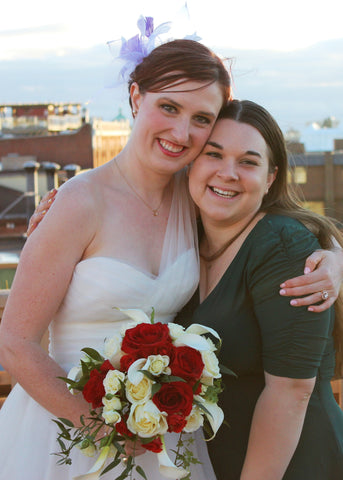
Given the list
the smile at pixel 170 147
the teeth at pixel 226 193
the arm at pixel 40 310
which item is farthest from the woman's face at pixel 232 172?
the arm at pixel 40 310

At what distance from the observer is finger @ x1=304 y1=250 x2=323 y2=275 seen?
217cm

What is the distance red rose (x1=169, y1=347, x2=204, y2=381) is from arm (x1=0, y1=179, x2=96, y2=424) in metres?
0.55

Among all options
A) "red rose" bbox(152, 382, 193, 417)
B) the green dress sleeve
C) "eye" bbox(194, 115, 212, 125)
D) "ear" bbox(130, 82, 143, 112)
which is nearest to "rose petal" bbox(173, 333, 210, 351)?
"red rose" bbox(152, 382, 193, 417)

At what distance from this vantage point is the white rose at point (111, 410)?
5.90 feet

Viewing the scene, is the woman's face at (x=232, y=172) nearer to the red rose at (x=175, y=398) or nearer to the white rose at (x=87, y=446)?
the red rose at (x=175, y=398)

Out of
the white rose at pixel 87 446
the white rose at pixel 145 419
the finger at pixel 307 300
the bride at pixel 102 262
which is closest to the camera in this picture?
the white rose at pixel 145 419

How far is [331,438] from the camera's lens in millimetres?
2330

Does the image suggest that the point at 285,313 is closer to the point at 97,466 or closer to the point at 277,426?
the point at 277,426

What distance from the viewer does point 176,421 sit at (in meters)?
1.79

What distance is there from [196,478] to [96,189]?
1238mm

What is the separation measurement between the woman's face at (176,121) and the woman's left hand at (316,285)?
27.1 inches

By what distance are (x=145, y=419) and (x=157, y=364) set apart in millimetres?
165

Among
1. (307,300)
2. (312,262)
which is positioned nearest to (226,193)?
(312,262)

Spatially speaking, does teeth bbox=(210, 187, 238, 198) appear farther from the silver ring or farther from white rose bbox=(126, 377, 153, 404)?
white rose bbox=(126, 377, 153, 404)
